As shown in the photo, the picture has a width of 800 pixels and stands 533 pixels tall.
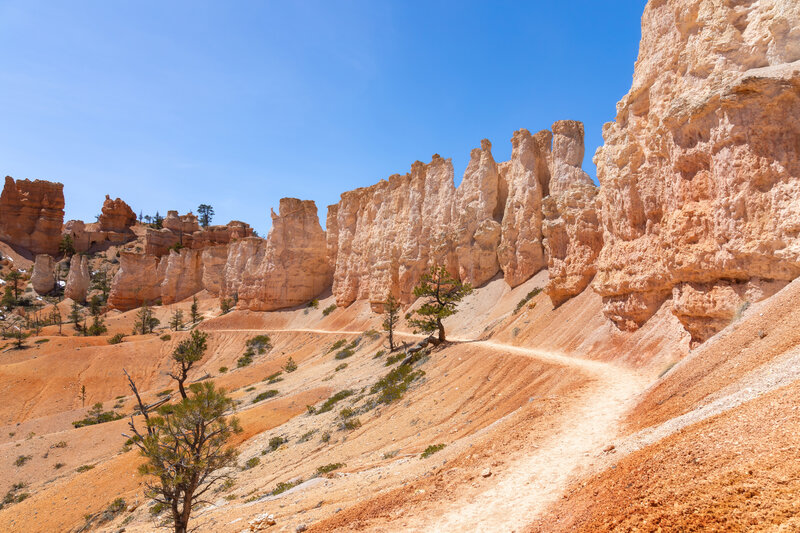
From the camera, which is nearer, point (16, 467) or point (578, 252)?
point (16, 467)

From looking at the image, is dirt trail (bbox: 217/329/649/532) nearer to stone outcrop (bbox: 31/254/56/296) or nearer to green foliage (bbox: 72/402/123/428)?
green foliage (bbox: 72/402/123/428)

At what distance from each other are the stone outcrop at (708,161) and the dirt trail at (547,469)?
5.12 meters

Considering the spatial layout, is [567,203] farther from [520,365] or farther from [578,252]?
[520,365]

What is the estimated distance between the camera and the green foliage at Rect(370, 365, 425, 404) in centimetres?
2264

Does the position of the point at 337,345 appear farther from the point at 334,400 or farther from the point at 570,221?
the point at 570,221

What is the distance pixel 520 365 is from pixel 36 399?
44.8 metres

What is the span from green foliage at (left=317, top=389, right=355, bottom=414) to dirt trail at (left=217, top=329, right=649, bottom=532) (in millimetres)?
16294

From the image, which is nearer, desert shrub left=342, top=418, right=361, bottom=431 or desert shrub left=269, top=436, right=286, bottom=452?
desert shrub left=342, top=418, right=361, bottom=431

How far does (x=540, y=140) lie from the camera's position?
39.7m

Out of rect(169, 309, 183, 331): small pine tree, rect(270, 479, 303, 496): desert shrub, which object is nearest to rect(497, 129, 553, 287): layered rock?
rect(270, 479, 303, 496): desert shrub

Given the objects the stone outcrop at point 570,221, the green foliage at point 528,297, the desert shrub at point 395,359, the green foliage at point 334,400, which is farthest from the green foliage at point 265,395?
the stone outcrop at point 570,221

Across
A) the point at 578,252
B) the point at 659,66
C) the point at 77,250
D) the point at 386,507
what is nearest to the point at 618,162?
the point at 659,66

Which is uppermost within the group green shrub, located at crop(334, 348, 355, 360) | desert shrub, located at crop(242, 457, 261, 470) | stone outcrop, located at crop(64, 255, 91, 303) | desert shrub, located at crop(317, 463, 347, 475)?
stone outcrop, located at crop(64, 255, 91, 303)

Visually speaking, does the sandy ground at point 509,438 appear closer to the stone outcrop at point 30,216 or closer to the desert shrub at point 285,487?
the desert shrub at point 285,487
